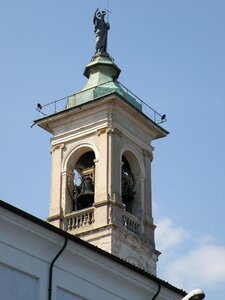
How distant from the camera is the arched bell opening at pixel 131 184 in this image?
137 ft

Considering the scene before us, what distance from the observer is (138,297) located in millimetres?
24203

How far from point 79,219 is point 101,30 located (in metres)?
9.95

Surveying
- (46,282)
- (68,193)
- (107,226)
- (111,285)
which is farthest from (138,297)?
(68,193)

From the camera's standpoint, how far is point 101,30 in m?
45.9

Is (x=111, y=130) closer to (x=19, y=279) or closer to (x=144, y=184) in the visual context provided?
(x=144, y=184)

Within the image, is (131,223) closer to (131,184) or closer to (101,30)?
(131,184)

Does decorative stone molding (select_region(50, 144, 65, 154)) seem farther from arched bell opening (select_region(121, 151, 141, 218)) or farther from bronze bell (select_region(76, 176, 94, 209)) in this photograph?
arched bell opening (select_region(121, 151, 141, 218))

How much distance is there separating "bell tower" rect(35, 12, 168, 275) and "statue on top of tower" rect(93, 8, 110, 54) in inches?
76.1

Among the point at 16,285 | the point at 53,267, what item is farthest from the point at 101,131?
the point at 16,285

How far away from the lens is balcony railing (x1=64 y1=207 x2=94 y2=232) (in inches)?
1556

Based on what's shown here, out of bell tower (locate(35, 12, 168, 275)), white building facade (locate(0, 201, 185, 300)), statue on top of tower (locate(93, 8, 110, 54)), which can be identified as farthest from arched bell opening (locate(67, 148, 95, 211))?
white building facade (locate(0, 201, 185, 300))

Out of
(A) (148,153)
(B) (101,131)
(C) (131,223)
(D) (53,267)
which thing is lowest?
(D) (53,267)

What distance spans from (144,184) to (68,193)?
315 centimetres

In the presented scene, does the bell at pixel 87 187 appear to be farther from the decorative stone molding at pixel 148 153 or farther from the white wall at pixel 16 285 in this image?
the white wall at pixel 16 285
